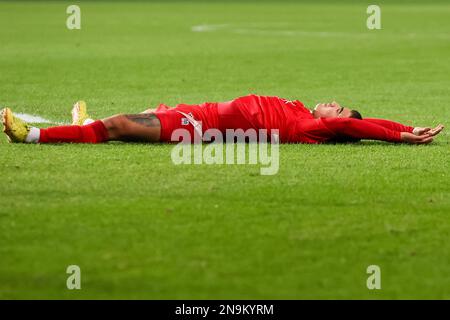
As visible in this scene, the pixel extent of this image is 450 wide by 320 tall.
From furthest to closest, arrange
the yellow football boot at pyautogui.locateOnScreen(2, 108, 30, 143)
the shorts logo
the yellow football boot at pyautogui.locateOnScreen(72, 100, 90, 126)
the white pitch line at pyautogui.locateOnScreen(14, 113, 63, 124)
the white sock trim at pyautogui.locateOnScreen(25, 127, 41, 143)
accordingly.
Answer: the white pitch line at pyautogui.locateOnScreen(14, 113, 63, 124) → the yellow football boot at pyautogui.locateOnScreen(72, 100, 90, 126) → the shorts logo → the white sock trim at pyautogui.locateOnScreen(25, 127, 41, 143) → the yellow football boot at pyautogui.locateOnScreen(2, 108, 30, 143)

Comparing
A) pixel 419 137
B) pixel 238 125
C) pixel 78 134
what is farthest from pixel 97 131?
pixel 419 137

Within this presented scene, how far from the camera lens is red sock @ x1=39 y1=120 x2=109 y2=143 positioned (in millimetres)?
9875

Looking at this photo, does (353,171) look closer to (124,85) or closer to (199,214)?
(199,214)

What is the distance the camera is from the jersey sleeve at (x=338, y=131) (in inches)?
390

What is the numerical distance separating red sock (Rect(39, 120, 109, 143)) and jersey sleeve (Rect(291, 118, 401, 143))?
1.74 metres

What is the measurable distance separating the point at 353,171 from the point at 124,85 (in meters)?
7.40

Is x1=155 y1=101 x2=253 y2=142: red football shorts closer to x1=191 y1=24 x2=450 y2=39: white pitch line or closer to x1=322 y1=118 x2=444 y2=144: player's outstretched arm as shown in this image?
x1=322 y1=118 x2=444 y2=144: player's outstretched arm

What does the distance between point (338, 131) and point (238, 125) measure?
899 millimetres

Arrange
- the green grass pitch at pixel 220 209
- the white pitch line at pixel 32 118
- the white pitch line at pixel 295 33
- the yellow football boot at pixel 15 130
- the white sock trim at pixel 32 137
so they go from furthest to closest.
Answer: the white pitch line at pixel 295 33
the white pitch line at pixel 32 118
the white sock trim at pixel 32 137
the yellow football boot at pixel 15 130
the green grass pitch at pixel 220 209

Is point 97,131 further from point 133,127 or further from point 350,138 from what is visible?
point 350,138

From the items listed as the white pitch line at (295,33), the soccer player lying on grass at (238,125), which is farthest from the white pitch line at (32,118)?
the white pitch line at (295,33)

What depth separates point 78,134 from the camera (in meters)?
9.90

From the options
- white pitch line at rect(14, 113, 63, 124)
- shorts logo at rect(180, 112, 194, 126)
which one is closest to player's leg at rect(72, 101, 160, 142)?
shorts logo at rect(180, 112, 194, 126)

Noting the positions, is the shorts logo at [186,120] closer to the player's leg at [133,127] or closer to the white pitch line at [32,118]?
the player's leg at [133,127]
